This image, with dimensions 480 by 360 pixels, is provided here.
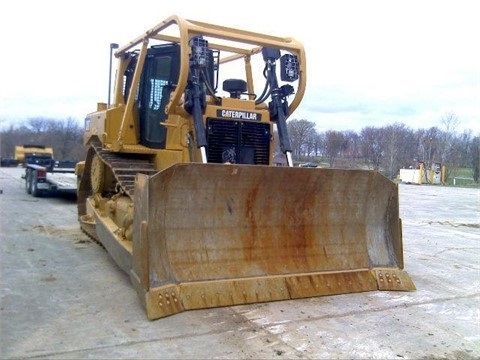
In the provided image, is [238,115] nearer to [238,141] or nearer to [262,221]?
[238,141]

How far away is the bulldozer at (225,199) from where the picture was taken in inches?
178

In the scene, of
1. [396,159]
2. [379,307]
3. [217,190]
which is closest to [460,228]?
[379,307]

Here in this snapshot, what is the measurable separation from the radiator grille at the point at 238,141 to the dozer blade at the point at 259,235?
38.9 inches

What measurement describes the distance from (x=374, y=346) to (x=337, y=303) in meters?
1.02

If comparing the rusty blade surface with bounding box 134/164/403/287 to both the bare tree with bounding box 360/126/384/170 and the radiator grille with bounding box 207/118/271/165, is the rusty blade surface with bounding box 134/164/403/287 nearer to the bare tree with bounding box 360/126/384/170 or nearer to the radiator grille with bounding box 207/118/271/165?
the radiator grille with bounding box 207/118/271/165

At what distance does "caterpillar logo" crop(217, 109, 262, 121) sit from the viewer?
18.9ft

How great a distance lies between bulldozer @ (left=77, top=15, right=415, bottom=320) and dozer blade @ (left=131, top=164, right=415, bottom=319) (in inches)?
0.4

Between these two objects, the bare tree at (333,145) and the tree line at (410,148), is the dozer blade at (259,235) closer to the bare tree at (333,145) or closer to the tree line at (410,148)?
the bare tree at (333,145)

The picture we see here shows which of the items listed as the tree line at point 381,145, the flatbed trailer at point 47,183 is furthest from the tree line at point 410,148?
the flatbed trailer at point 47,183

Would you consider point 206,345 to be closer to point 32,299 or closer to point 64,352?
point 64,352

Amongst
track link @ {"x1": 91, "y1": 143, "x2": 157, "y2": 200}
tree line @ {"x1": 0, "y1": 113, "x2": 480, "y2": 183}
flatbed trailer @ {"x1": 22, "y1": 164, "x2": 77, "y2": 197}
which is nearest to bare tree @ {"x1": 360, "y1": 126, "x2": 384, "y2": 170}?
tree line @ {"x1": 0, "y1": 113, "x2": 480, "y2": 183}

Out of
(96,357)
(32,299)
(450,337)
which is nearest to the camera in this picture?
(96,357)

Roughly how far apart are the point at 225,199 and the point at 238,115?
4.51 feet

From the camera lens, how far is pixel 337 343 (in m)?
3.86
